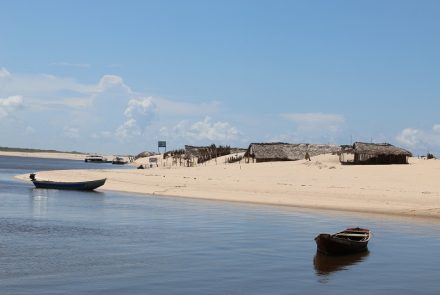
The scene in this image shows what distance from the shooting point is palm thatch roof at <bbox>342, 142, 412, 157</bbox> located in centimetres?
6055

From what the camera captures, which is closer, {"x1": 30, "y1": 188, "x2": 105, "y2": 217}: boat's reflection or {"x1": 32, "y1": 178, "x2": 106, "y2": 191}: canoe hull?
{"x1": 30, "y1": 188, "x2": 105, "y2": 217}: boat's reflection

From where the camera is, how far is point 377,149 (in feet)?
201

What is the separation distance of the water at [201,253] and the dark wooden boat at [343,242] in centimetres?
41

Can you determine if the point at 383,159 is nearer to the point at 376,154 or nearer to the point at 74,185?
the point at 376,154

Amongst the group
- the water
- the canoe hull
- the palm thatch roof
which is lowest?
the water

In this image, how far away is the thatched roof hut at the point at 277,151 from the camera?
6894 centimetres

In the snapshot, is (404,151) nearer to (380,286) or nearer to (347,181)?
(347,181)

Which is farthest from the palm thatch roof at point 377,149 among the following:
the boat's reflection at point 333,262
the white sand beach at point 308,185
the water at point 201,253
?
the boat's reflection at point 333,262

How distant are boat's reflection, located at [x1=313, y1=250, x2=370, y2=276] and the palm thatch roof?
3980cm

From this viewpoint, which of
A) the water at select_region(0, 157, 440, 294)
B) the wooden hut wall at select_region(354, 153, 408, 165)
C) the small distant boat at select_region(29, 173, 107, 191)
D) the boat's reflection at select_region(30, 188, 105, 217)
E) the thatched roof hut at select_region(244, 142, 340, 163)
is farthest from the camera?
the thatched roof hut at select_region(244, 142, 340, 163)

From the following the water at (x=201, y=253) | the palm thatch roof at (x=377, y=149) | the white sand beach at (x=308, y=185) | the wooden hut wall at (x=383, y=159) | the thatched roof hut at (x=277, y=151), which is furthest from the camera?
the thatched roof hut at (x=277, y=151)

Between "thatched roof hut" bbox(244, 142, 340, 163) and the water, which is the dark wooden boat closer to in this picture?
the water

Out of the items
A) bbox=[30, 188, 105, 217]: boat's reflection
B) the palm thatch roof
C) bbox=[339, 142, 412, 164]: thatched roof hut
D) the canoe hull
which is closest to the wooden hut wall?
bbox=[339, 142, 412, 164]: thatched roof hut

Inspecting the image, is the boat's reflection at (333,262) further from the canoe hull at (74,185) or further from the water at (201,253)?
the canoe hull at (74,185)
